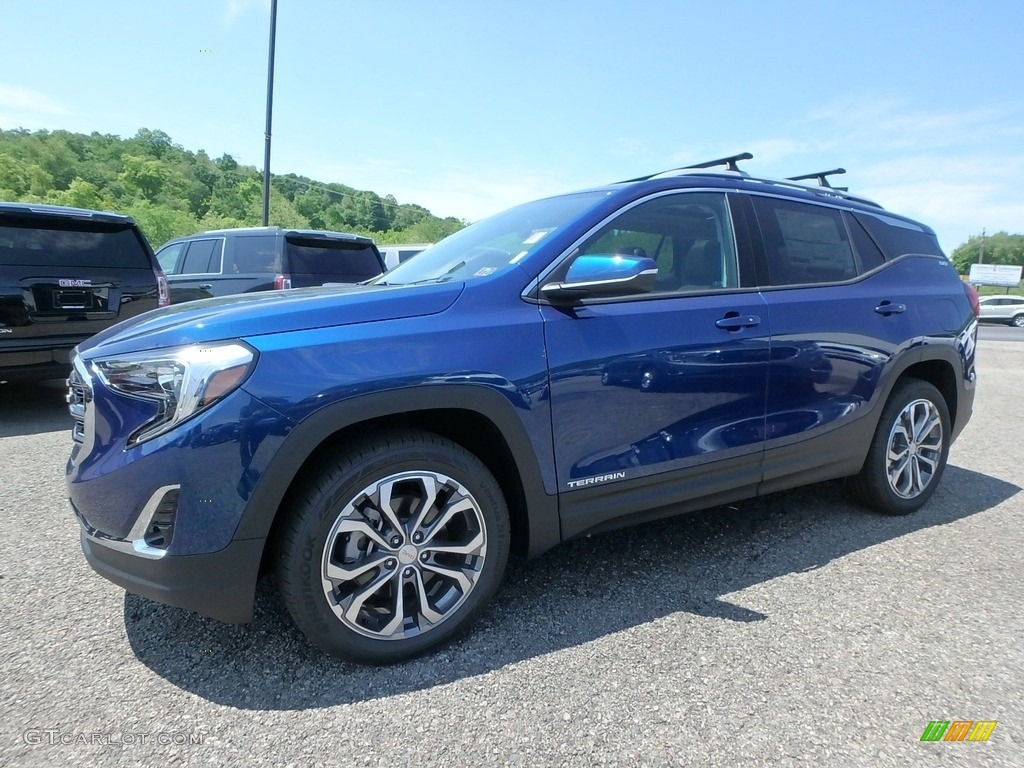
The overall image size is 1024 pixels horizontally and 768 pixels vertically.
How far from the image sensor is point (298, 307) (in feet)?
6.67

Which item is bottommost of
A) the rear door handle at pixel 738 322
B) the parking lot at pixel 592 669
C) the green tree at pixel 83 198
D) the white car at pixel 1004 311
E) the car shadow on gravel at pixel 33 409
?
the white car at pixel 1004 311

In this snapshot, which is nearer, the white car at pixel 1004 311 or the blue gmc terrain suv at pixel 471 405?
the blue gmc terrain suv at pixel 471 405

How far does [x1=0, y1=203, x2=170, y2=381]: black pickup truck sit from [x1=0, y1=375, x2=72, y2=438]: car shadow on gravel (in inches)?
15.1

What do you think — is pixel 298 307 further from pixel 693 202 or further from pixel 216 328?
pixel 693 202

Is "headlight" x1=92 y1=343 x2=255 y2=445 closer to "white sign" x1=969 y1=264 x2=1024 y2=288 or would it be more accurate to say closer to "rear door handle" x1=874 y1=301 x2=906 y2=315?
"rear door handle" x1=874 y1=301 x2=906 y2=315

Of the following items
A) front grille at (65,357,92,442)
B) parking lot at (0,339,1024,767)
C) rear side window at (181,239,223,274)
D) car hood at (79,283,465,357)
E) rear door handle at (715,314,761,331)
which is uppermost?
rear side window at (181,239,223,274)

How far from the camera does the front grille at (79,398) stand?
207 cm

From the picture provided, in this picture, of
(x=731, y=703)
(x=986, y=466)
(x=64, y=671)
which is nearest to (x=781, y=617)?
(x=731, y=703)

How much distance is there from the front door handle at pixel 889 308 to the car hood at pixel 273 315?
2399 millimetres

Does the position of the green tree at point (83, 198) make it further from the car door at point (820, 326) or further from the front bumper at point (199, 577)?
the car door at point (820, 326)

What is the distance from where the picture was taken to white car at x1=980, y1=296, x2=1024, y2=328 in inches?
1292

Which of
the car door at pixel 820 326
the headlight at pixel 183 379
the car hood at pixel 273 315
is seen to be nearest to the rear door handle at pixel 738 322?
the car door at pixel 820 326

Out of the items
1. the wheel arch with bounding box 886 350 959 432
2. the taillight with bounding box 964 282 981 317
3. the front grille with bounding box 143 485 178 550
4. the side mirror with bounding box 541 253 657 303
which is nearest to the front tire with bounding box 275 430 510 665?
the front grille with bounding box 143 485 178 550

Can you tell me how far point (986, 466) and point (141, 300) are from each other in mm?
7248
